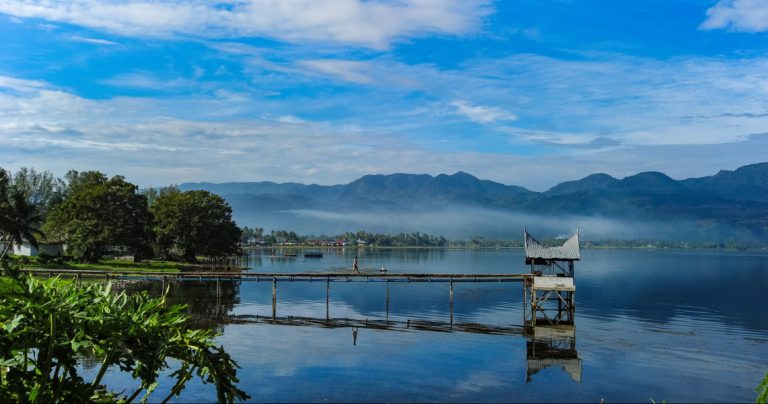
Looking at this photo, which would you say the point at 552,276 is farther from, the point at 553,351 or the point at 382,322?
the point at 382,322

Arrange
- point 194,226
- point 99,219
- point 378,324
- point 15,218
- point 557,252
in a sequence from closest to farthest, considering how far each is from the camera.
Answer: point 378,324 < point 557,252 < point 15,218 < point 99,219 < point 194,226

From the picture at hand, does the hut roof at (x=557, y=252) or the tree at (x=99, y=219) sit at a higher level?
the tree at (x=99, y=219)

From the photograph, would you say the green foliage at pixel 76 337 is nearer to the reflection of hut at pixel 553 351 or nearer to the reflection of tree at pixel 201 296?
the reflection of hut at pixel 553 351

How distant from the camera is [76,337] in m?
9.73

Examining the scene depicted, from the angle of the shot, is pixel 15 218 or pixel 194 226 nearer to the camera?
pixel 15 218

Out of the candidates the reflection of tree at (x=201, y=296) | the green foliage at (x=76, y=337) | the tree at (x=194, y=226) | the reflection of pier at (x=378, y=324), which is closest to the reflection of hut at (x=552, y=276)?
the reflection of pier at (x=378, y=324)

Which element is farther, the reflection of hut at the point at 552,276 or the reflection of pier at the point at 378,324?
the reflection of hut at the point at 552,276

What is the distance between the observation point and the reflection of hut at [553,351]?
37406mm

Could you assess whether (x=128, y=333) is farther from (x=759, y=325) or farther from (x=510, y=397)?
(x=759, y=325)

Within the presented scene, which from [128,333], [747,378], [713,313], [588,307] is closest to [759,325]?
[713,313]

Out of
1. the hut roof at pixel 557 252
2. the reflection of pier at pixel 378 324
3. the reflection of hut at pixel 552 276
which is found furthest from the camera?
the hut roof at pixel 557 252

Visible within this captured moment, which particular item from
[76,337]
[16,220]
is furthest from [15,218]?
[76,337]

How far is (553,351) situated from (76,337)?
1505 inches

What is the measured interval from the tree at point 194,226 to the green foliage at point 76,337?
10742 centimetres
